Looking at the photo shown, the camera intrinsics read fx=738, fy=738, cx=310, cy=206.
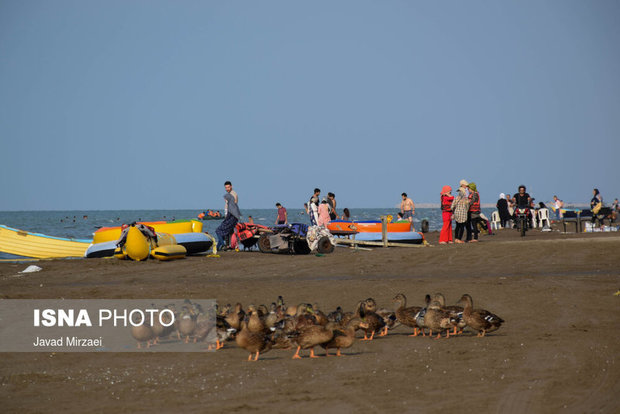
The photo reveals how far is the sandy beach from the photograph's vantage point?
21.6 feet

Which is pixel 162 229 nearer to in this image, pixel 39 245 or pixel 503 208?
pixel 39 245

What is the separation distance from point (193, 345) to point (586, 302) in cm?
681

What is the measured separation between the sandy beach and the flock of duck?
0.71ft

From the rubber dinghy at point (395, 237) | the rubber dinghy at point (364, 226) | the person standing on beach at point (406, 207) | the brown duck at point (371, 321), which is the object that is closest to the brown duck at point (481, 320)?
the brown duck at point (371, 321)

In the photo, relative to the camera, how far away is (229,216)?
973 inches

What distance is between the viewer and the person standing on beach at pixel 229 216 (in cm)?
2425

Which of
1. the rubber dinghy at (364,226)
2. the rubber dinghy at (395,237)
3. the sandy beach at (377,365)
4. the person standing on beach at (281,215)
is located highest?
the person standing on beach at (281,215)

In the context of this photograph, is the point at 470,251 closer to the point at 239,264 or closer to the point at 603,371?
the point at 239,264

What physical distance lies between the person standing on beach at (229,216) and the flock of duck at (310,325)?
45.1 feet

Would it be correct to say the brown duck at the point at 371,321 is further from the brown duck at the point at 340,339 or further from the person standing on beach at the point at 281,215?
the person standing on beach at the point at 281,215

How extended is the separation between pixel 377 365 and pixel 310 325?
4.01 feet

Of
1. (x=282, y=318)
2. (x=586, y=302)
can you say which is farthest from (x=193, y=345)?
(x=586, y=302)

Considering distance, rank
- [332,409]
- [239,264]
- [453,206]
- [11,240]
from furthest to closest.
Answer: [11,240], [453,206], [239,264], [332,409]

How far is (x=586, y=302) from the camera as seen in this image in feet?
41.0
